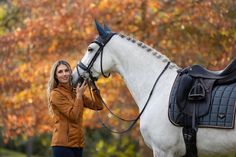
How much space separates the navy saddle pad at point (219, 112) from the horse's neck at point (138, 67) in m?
0.54

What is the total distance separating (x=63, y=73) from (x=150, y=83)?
35.9 inches

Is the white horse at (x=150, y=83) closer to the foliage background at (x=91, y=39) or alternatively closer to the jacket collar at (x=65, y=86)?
the jacket collar at (x=65, y=86)

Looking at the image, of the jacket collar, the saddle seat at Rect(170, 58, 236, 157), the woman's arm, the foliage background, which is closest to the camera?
the saddle seat at Rect(170, 58, 236, 157)

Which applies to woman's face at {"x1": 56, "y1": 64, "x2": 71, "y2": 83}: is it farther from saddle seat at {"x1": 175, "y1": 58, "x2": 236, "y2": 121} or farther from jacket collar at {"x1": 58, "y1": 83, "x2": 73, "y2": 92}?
saddle seat at {"x1": 175, "y1": 58, "x2": 236, "y2": 121}

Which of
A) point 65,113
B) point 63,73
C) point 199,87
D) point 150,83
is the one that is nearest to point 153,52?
point 150,83

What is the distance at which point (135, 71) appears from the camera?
5406 millimetres

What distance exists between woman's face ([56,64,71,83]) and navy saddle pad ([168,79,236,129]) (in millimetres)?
1210

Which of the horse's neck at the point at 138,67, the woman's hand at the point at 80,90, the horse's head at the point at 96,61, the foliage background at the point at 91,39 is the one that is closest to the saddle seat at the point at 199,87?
the horse's neck at the point at 138,67

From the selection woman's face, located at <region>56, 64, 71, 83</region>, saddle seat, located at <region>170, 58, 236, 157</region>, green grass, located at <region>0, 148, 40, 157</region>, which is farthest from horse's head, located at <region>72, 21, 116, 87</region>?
green grass, located at <region>0, 148, 40, 157</region>

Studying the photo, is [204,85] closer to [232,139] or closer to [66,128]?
[232,139]

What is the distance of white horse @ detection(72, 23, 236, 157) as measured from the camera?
4.79 metres

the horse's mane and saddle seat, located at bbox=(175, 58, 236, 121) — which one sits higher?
the horse's mane

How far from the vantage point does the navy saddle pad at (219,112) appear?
4633mm

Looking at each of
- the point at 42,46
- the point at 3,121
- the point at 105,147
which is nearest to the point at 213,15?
the point at 42,46
